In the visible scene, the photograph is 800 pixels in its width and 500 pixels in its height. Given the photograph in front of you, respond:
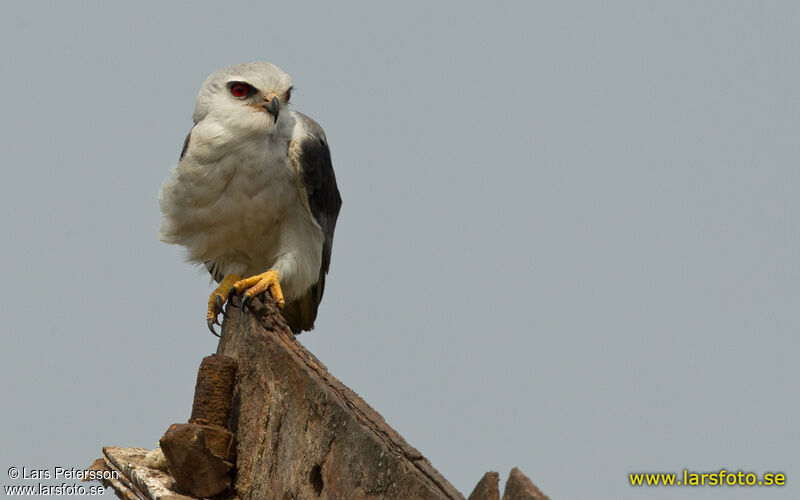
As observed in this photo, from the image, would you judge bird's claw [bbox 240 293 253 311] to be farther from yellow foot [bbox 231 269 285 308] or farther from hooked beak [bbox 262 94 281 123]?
hooked beak [bbox 262 94 281 123]

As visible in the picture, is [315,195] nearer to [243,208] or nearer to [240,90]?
[243,208]

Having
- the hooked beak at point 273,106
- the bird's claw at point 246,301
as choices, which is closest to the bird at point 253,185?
the hooked beak at point 273,106

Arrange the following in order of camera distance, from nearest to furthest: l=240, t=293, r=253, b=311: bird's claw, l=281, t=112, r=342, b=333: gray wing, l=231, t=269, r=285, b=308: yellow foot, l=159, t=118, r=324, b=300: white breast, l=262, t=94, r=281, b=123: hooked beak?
l=240, t=293, r=253, b=311: bird's claw, l=231, t=269, r=285, b=308: yellow foot, l=262, t=94, r=281, b=123: hooked beak, l=159, t=118, r=324, b=300: white breast, l=281, t=112, r=342, b=333: gray wing

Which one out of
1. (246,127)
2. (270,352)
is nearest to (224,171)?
(246,127)

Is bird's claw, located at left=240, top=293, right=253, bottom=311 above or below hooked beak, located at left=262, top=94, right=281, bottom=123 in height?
below

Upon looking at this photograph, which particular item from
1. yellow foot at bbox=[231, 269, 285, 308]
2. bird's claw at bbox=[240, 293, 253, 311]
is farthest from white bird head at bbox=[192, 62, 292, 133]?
bird's claw at bbox=[240, 293, 253, 311]

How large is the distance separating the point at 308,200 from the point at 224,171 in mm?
689

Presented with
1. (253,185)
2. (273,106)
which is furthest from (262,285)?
(273,106)

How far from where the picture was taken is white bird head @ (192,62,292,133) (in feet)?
23.7

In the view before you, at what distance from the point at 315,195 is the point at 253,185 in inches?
20.6

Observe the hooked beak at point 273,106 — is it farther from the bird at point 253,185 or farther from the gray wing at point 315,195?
the gray wing at point 315,195

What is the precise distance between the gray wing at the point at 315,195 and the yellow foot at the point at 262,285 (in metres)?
0.80

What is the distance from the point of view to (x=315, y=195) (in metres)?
7.62

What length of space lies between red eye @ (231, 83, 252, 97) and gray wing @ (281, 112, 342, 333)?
51 cm
